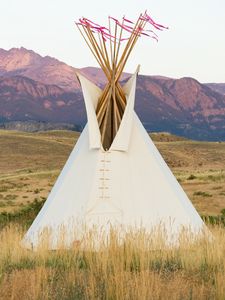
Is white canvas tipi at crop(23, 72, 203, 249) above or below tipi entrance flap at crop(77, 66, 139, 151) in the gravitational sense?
below

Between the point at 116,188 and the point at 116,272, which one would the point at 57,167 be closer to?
the point at 116,188

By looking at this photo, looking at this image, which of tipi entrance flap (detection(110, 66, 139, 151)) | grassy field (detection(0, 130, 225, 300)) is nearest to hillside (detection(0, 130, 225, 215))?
tipi entrance flap (detection(110, 66, 139, 151))

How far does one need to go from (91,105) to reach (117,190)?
1.77 meters

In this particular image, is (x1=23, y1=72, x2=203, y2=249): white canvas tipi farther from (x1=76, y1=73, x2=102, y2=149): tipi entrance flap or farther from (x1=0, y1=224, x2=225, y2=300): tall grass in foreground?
(x1=0, y1=224, x2=225, y2=300): tall grass in foreground

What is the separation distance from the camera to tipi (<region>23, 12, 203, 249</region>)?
9789 millimetres

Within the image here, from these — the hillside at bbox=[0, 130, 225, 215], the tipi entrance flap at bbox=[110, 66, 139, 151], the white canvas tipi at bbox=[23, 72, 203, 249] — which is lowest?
the hillside at bbox=[0, 130, 225, 215]

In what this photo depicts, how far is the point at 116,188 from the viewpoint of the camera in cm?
992

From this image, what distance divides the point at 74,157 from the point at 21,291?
4974mm

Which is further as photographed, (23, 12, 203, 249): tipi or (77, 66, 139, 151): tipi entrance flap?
(77, 66, 139, 151): tipi entrance flap

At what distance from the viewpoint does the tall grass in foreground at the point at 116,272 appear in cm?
570

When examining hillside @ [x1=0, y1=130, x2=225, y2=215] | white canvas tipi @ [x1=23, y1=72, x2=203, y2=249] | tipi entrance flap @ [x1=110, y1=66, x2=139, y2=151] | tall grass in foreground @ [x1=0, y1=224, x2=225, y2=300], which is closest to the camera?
tall grass in foreground @ [x1=0, y1=224, x2=225, y2=300]

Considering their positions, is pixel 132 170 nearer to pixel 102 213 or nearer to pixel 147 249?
pixel 102 213

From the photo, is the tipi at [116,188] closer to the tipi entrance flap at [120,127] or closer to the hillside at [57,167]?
the tipi entrance flap at [120,127]

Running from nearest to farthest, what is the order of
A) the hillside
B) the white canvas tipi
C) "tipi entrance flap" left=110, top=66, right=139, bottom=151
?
1. the white canvas tipi
2. "tipi entrance flap" left=110, top=66, right=139, bottom=151
3. the hillside
